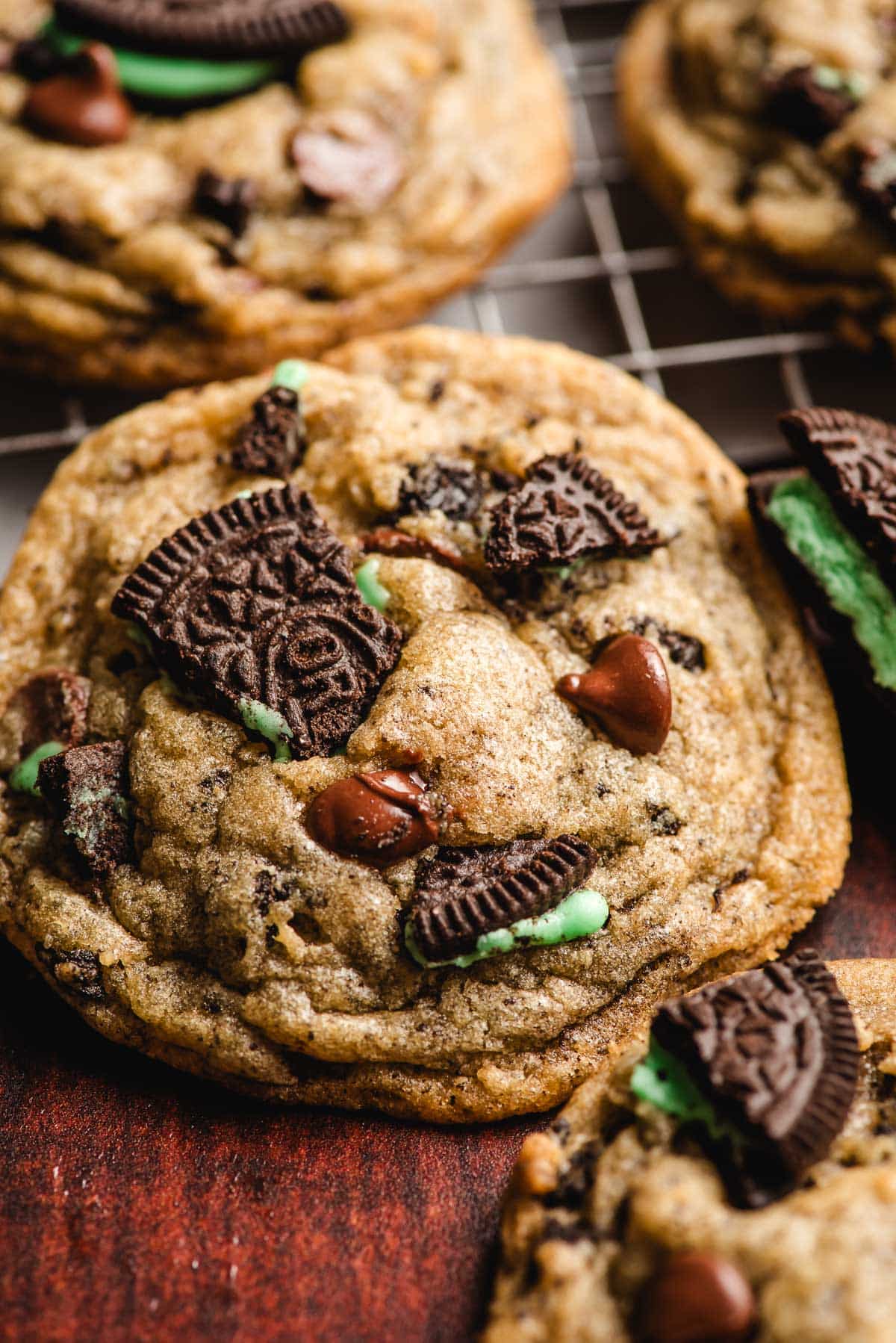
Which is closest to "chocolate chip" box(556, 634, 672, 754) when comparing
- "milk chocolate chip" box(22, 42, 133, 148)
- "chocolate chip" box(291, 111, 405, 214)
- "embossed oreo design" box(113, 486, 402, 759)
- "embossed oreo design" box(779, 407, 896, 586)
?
"embossed oreo design" box(113, 486, 402, 759)

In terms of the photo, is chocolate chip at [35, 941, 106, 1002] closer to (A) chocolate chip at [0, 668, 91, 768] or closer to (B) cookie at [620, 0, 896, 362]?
(A) chocolate chip at [0, 668, 91, 768]

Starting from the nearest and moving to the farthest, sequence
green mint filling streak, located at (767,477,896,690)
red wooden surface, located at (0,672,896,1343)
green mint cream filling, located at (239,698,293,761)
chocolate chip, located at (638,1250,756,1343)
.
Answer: chocolate chip, located at (638,1250,756,1343) → red wooden surface, located at (0,672,896,1343) → green mint cream filling, located at (239,698,293,761) → green mint filling streak, located at (767,477,896,690)

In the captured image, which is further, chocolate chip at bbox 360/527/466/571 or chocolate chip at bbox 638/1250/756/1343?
chocolate chip at bbox 360/527/466/571

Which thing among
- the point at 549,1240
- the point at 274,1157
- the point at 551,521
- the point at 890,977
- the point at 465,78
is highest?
the point at 465,78

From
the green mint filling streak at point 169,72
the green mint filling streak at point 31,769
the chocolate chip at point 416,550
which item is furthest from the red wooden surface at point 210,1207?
the green mint filling streak at point 169,72

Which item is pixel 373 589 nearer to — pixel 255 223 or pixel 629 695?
pixel 629 695

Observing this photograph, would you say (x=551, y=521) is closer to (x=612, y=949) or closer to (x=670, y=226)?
(x=612, y=949)

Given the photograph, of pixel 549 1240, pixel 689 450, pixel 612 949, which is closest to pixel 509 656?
pixel 612 949
